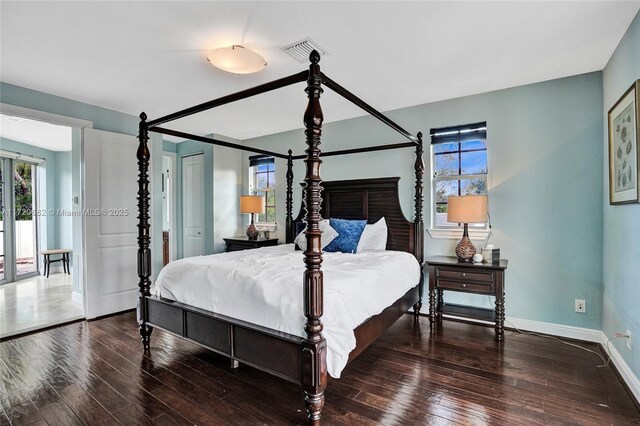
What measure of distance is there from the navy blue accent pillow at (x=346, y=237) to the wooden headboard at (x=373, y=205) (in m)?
0.36

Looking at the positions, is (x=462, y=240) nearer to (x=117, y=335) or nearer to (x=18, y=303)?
(x=117, y=335)

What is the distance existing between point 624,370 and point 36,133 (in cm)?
798

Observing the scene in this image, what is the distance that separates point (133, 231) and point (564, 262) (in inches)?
195

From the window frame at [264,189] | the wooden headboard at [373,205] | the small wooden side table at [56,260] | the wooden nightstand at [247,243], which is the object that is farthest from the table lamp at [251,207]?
the small wooden side table at [56,260]

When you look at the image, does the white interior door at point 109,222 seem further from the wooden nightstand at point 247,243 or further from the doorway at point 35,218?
the wooden nightstand at point 247,243

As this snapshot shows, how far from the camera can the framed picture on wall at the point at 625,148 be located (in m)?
2.12

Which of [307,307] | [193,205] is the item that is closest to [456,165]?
[307,307]

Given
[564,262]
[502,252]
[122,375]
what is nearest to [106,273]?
[122,375]

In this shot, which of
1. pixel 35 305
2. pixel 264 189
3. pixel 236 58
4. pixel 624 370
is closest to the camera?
pixel 624 370

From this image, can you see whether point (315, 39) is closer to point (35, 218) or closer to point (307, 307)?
point (307, 307)

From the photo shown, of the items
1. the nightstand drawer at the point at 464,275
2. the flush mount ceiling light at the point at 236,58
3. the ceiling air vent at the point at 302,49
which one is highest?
the ceiling air vent at the point at 302,49

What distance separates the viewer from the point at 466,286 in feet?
10.4

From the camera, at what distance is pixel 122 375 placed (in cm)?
245

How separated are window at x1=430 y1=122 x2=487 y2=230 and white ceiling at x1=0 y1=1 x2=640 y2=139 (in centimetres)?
44
